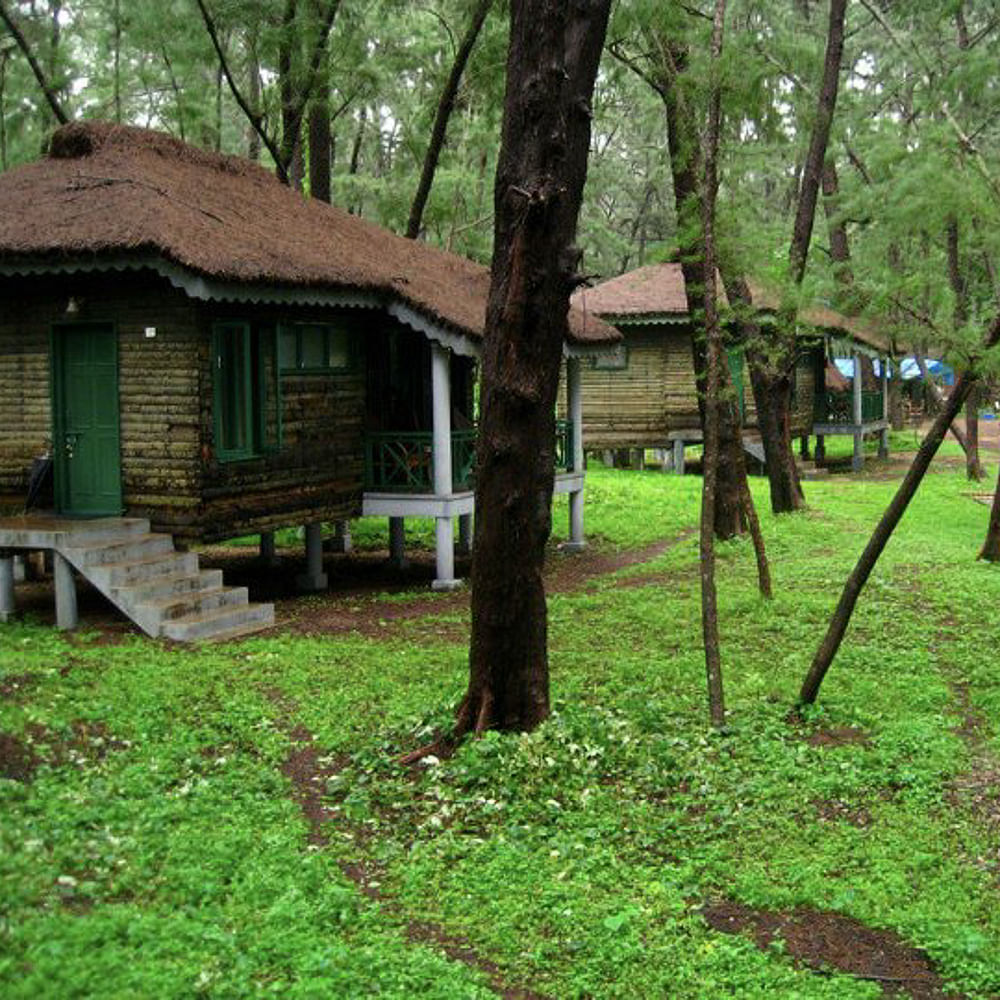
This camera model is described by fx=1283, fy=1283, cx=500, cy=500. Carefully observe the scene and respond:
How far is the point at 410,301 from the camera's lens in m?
16.0

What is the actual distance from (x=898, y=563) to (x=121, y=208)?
1046 centimetres

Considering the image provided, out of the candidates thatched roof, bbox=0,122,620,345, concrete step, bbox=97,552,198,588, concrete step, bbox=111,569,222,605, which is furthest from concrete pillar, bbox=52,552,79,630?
thatched roof, bbox=0,122,620,345

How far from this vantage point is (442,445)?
16.7 meters

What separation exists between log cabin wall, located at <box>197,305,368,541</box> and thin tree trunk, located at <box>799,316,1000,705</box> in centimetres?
715

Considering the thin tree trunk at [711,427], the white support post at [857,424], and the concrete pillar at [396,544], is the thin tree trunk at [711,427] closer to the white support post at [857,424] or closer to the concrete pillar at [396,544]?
the concrete pillar at [396,544]

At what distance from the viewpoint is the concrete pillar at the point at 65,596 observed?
43.0 feet

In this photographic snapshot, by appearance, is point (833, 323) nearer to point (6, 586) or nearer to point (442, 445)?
point (442, 445)

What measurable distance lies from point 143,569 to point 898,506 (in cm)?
772

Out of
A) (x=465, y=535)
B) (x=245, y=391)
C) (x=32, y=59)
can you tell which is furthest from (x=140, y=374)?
(x=32, y=59)

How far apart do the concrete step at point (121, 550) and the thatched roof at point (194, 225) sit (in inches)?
112

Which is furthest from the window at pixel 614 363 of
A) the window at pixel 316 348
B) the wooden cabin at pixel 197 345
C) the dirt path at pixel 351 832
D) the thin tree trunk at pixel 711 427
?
the dirt path at pixel 351 832

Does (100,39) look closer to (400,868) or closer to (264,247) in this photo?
(264,247)

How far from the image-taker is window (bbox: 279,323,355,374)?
611 inches

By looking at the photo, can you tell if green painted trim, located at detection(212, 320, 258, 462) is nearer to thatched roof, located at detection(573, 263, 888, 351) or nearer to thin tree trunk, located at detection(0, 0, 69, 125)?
thin tree trunk, located at detection(0, 0, 69, 125)
